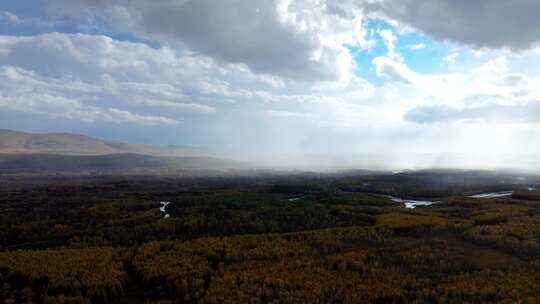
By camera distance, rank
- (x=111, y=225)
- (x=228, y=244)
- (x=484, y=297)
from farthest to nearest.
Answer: (x=111, y=225) → (x=228, y=244) → (x=484, y=297)

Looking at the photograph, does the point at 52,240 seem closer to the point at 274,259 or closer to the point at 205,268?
the point at 205,268

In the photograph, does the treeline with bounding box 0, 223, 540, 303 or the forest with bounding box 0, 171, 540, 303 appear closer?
the treeline with bounding box 0, 223, 540, 303

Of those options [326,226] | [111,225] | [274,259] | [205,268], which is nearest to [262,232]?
[326,226]

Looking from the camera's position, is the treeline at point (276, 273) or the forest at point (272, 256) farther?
the forest at point (272, 256)

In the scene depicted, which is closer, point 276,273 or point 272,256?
point 276,273

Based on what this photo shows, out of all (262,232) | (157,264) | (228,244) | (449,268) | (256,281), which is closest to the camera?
(256,281)

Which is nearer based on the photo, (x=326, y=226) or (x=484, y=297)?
(x=484, y=297)

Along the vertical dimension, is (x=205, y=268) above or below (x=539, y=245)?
below
